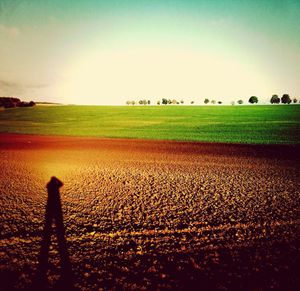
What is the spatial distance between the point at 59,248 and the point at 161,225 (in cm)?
238

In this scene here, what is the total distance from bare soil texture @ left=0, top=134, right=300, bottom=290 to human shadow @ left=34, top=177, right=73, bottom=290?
0.10 meters

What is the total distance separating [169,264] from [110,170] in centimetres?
649

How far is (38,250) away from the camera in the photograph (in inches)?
169

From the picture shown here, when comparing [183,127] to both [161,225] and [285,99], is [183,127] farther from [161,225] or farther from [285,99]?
[285,99]

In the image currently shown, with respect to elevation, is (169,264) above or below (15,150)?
below

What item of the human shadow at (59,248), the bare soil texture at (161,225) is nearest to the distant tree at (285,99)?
the bare soil texture at (161,225)

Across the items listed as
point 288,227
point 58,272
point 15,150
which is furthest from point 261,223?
point 15,150

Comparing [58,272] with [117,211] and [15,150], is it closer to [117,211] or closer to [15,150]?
[117,211]

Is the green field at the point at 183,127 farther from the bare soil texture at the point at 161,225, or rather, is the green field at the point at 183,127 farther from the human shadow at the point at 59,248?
the human shadow at the point at 59,248

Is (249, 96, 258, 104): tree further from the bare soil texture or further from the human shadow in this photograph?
the human shadow

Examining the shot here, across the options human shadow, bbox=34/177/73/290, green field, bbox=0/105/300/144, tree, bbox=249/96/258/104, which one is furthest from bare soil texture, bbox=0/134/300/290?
tree, bbox=249/96/258/104

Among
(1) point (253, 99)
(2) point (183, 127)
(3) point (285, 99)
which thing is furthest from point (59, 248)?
(1) point (253, 99)

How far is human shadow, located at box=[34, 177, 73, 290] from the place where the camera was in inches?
139

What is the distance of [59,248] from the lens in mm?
4352
